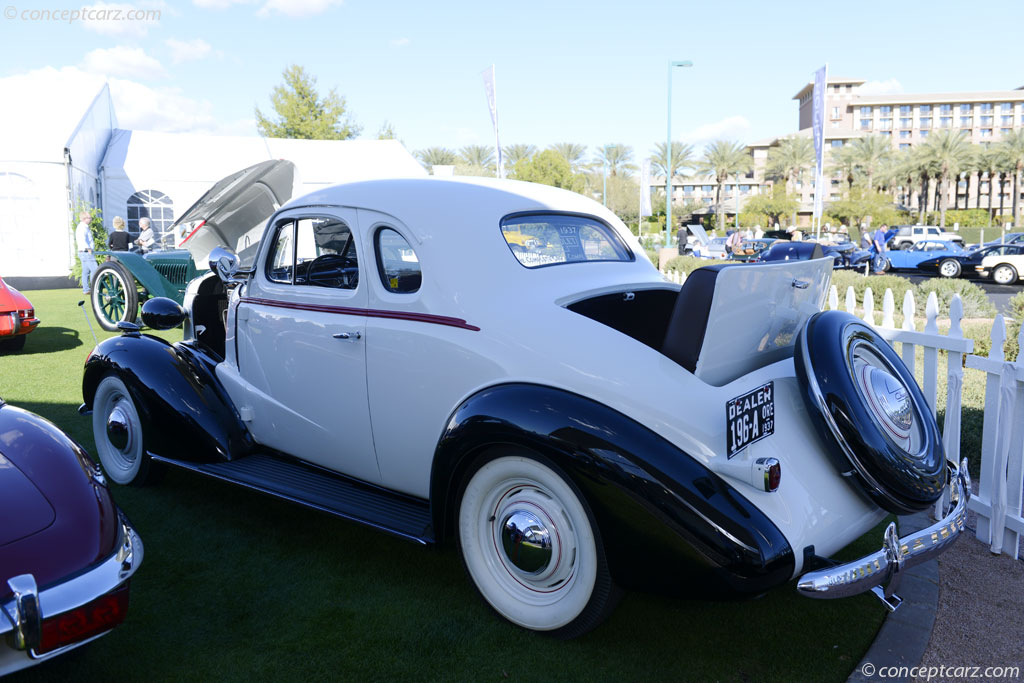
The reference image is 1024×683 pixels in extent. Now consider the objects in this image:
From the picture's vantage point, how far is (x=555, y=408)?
8.63 ft

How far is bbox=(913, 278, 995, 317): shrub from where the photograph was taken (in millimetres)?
12312

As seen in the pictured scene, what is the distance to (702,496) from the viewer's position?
7.92 feet

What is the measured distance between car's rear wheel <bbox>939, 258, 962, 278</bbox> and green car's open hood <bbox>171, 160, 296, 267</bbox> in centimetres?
2109

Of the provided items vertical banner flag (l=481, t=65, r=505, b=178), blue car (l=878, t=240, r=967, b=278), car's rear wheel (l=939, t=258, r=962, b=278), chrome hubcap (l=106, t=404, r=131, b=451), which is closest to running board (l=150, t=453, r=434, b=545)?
chrome hubcap (l=106, t=404, r=131, b=451)

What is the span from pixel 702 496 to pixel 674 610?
0.98 metres

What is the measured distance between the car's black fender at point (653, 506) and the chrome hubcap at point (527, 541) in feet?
0.97

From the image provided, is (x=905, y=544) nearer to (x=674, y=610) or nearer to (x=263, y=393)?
(x=674, y=610)

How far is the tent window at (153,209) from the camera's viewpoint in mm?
21422

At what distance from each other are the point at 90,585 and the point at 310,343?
64.5 inches

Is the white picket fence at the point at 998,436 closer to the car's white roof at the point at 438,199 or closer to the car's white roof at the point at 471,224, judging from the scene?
the car's white roof at the point at 471,224

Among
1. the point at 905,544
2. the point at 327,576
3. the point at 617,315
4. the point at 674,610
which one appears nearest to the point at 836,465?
the point at 905,544

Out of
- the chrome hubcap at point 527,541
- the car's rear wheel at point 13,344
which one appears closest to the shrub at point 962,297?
the chrome hubcap at point 527,541

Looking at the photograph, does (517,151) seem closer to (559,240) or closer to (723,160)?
(723,160)

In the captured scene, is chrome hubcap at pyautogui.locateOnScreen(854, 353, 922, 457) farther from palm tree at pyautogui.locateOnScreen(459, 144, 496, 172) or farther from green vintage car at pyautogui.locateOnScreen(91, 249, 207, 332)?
palm tree at pyautogui.locateOnScreen(459, 144, 496, 172)
